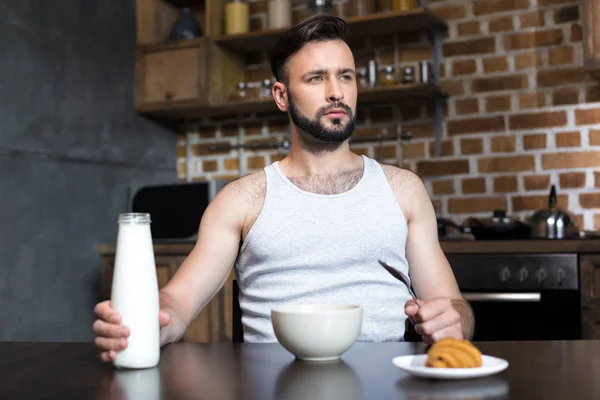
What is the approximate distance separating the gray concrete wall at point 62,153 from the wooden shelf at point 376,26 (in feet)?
1.81

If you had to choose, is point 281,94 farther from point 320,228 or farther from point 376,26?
point 376,26

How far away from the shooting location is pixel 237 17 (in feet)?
11.2

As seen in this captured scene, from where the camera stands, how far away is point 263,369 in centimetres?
92

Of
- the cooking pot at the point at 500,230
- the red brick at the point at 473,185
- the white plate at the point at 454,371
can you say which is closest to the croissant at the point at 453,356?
the white plate at the point at 454,371

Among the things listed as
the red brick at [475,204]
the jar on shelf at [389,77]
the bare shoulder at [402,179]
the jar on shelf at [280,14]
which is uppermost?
the jar on shelf at [280,14]

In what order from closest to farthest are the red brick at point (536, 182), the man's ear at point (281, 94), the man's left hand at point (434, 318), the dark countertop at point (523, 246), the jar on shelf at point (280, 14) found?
the man's left hand at point (434, 318) → the man's ear at point (281, 94) → the dark countertop at point (523, 246) → the red brick at point (536, 182) → the jar on shelf at point (280, 14)

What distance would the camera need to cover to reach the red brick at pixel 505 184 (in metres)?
3.03

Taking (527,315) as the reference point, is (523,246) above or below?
above

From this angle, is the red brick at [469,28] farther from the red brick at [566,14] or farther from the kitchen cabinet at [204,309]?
the kitchen cabinet at [204,309]

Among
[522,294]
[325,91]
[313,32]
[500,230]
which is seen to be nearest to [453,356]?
[325,91]

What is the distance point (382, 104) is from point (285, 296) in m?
1.90

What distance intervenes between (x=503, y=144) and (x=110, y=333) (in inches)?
94.0

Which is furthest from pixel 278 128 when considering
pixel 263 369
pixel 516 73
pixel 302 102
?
pixel 263 369

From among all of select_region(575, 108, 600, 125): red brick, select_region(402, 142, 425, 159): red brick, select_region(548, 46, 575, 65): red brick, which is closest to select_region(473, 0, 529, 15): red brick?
select_region(548, 46, 575, 65): red brick
